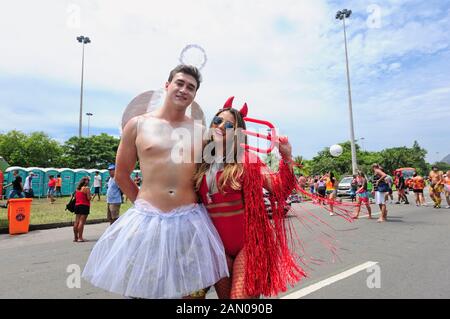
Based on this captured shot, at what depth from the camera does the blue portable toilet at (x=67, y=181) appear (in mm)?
19656

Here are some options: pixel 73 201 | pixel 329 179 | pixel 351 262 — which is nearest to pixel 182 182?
pixel 351 262

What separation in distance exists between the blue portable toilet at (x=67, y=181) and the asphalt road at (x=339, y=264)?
1276 cm

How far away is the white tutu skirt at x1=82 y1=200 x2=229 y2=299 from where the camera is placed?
5.24ft

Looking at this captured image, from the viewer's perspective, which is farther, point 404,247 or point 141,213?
point 404,247

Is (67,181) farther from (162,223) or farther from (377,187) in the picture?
(162,223)

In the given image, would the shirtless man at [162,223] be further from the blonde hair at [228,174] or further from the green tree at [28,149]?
the green tree at [28,149]

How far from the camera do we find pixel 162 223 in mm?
1690

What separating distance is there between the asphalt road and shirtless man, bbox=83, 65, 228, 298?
824 millimetres

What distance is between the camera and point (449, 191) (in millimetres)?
12266

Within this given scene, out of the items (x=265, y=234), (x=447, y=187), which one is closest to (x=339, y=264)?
(x=265, y=234)

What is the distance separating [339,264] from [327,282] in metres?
0.88

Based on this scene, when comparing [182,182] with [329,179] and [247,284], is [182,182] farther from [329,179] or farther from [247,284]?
[329,179]
